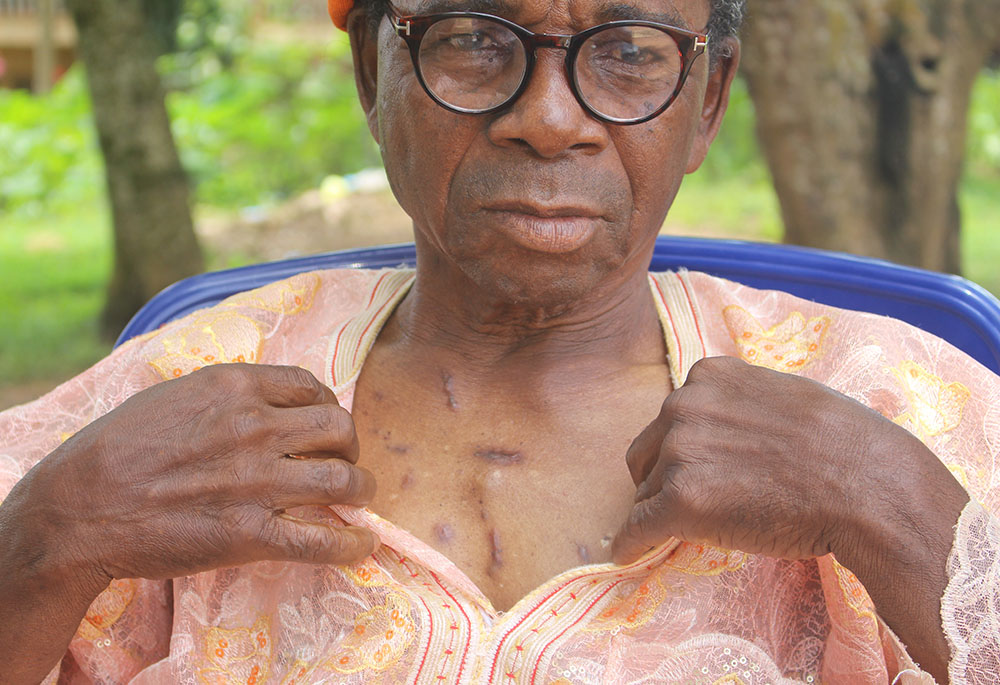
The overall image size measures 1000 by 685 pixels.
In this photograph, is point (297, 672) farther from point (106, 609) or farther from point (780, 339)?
point (780, 339)

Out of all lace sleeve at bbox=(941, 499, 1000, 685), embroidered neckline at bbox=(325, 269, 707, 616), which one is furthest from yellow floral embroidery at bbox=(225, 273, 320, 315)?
lace sleeve at bbox=(941, 499, 1000, 685)

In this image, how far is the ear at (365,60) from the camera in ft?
6.41

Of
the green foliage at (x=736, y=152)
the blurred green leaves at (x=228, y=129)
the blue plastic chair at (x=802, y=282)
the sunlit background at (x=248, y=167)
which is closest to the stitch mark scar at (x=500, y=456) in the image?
the blue plastic chair at (x=802, y=282)

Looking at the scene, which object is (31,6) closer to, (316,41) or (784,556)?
(316,41)

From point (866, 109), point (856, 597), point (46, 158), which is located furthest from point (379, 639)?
point (46, 158)

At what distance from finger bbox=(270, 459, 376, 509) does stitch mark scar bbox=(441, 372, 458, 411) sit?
372mm

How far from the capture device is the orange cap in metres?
1.94

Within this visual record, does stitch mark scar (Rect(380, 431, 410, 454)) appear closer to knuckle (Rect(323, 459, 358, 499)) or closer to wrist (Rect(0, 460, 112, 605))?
knuckle (Rect(323, 459, 358, 499))

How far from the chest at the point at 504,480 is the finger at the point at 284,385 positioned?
0.87ft

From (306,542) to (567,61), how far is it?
81cm

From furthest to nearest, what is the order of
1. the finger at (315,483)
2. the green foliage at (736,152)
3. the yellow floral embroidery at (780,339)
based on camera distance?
1. the green foliage at (736,152)
2. the yellow floral embroidery at (780,339)
3. the finger at (315,483)

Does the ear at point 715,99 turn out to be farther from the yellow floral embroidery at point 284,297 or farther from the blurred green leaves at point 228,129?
the blurred green leaves at point 228,129

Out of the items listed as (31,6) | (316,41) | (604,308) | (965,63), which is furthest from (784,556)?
(31,6)

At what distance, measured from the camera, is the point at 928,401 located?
5.78ft
